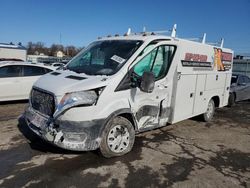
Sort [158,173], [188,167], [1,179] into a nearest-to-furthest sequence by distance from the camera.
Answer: [1,179]
[158,173]
[188,167]

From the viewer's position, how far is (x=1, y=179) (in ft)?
12.5

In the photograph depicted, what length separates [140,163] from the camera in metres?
4.57

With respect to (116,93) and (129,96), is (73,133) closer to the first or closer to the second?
(116,93)

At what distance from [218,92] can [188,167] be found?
13.3ft

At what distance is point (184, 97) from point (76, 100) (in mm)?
3000

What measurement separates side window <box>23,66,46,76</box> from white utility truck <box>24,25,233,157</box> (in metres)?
4.62

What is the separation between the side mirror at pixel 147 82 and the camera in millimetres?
4738

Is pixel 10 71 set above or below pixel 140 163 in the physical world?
above

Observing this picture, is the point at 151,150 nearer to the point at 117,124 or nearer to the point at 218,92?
the point at 117,124

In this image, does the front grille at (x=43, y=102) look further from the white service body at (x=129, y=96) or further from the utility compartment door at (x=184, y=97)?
the utility compartment door at (x=184, y=97)

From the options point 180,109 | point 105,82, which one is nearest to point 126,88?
point 105,82

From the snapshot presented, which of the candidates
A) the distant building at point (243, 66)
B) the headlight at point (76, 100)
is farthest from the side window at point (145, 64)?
the distant building at point (243, 66)

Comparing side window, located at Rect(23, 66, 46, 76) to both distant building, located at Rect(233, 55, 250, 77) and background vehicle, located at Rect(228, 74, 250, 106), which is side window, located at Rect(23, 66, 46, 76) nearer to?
background vehicle, located at Rect(228, 74, 250, 106)

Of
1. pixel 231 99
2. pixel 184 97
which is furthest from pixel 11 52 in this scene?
pixel 184 97
